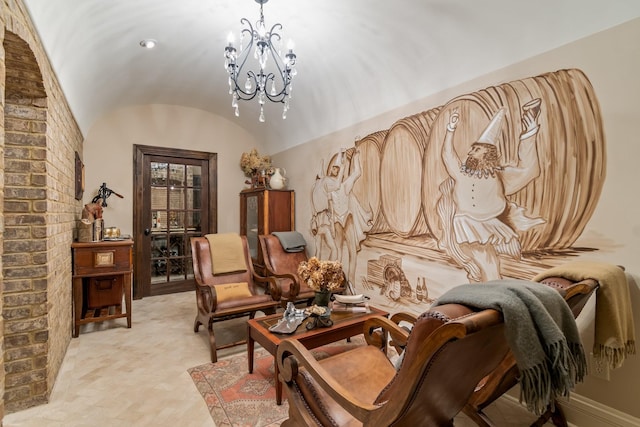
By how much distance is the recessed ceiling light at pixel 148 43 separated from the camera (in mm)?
2909

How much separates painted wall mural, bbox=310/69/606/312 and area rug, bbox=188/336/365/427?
1.15m

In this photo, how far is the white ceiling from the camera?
1988 millimetres

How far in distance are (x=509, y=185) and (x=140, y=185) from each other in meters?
4.74

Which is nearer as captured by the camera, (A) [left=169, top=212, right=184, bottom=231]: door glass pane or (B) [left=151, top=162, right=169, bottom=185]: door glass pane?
(B) [left=151, top=162, right=169, bottom=185]: door glass pane

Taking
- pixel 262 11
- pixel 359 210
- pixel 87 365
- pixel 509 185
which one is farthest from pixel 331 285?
pixel 262 11

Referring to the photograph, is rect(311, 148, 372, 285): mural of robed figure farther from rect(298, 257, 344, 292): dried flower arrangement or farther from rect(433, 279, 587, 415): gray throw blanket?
rect(433, 279, 587, 415): gray throw blanket

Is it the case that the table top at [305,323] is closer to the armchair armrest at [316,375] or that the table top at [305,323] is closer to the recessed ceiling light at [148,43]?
the armchair armrest at [316,375]

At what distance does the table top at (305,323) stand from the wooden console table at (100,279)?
1852 mm

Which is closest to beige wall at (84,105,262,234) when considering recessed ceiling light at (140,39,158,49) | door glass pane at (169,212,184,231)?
door glass pane at (169,212,184,231)

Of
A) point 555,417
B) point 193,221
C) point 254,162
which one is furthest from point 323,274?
point 193,221

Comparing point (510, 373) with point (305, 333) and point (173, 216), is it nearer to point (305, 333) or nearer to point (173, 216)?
point (305, 333)

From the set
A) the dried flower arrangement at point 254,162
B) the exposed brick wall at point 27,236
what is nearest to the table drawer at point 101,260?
the exposed brick wall at point 27,236

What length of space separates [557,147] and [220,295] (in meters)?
2.98

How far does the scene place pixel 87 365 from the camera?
8.49 ft
